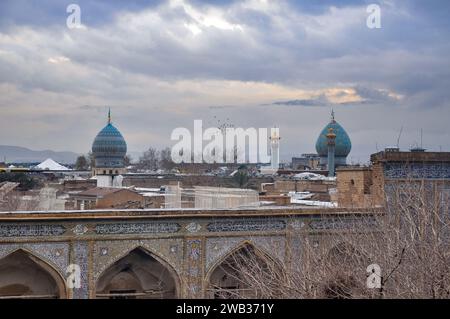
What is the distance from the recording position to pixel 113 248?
10.5 metres

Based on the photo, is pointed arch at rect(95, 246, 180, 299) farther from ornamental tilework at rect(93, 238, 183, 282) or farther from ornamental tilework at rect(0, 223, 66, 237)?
ornamental tilework at rect(0, 223, 66, 237)

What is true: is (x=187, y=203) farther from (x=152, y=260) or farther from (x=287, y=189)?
(x=287, y=189)

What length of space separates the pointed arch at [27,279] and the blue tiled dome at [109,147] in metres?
25.4

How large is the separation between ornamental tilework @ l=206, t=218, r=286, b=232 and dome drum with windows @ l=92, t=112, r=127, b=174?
2551 cm

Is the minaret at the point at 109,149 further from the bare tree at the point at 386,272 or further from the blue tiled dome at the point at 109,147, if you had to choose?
the bare tree at the point at 386,272

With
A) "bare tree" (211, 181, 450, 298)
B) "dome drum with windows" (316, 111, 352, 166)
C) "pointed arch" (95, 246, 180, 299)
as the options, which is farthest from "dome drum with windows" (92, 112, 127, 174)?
"bare tree" (211, 181, 450, 298)

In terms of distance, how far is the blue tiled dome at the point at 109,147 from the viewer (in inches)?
1401

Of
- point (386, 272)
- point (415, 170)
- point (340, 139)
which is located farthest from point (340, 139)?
point (386, 272)

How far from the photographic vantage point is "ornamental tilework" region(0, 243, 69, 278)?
9914mm

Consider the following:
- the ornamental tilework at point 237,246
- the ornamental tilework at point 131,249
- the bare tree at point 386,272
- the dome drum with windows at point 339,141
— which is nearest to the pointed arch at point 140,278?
the ornamental tilework at point 131,249

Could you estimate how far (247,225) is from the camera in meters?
11.1

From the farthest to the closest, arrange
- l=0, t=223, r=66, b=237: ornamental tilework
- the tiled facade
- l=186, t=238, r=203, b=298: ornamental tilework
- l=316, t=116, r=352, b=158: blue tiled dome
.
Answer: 1. l=316, t=116, r=352, b=158: blue tiled dome
2. l=186, t=238, r=203, b=298: ornamental tilework
3. the tiled facade
4. l=0, t=223, r=66, b=237: ornamental tilework
